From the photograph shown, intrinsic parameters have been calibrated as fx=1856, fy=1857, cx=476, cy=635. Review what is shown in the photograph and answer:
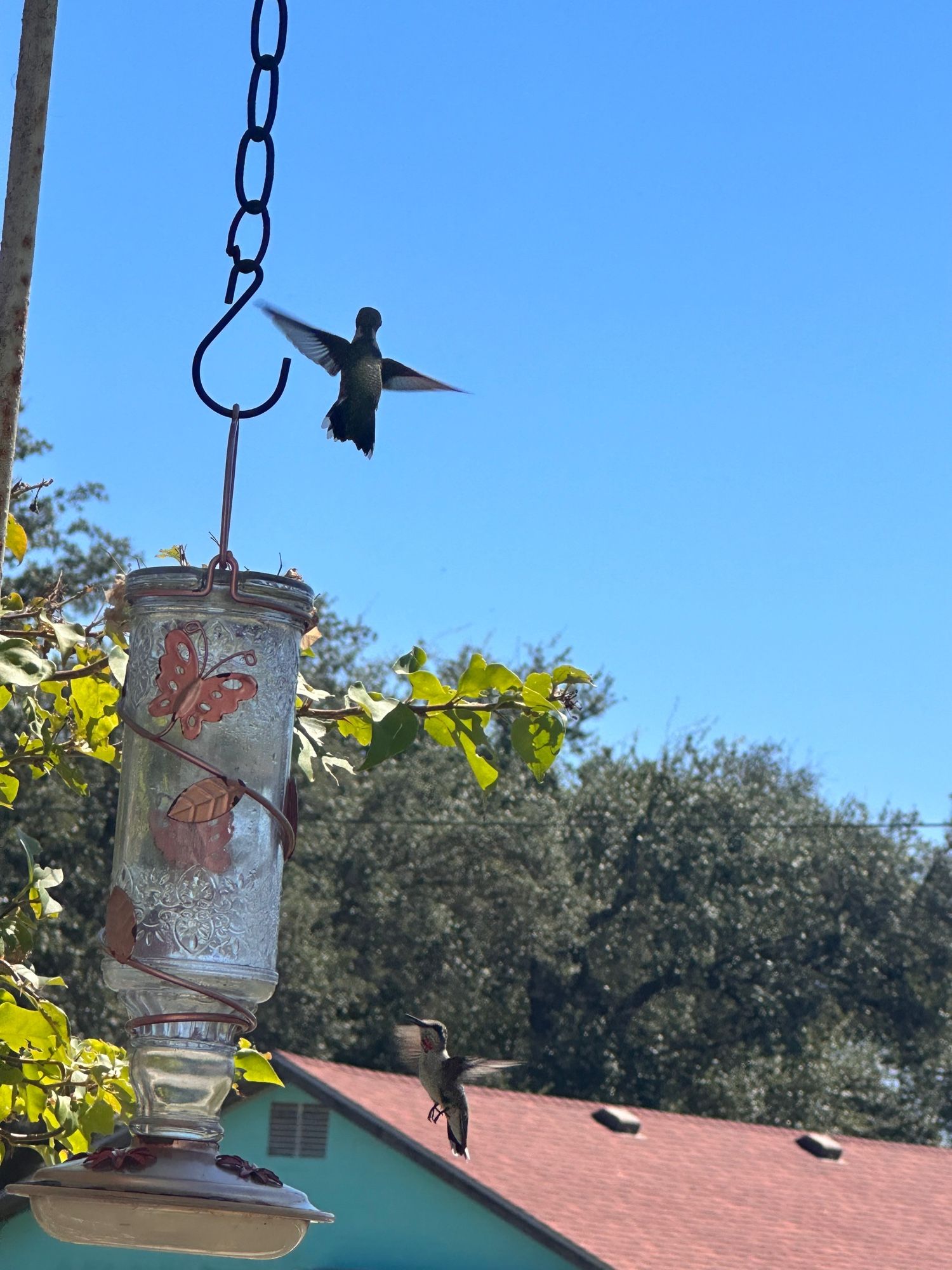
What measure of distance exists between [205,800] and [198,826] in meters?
0.06

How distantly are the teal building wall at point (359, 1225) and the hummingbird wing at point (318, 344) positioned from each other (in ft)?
44.3

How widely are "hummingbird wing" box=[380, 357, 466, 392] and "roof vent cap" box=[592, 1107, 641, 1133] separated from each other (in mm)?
17395

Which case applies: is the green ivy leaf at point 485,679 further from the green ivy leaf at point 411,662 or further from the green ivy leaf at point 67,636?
the green ivy leaf at point 67,636

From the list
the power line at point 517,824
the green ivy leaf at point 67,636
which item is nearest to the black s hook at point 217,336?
the green ivy leaf at point 67,636

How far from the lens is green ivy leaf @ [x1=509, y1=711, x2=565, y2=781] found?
3641 millimetres

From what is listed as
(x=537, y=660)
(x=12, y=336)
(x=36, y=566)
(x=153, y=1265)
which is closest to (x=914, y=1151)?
(x=153, y=1265)

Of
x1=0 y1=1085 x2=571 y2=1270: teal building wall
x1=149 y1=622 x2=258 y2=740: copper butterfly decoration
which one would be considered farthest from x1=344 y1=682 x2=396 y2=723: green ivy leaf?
x1=0 y1=1085 x2=571 y2=1270: teal building wall

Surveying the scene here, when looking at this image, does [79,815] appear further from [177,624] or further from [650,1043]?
[177,624]

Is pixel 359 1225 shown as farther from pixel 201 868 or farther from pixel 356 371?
pixel 201 868

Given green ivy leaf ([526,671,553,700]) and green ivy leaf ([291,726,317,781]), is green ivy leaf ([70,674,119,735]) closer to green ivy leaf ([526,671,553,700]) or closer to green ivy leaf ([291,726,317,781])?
green ivy leaf ([291,726,317,781])

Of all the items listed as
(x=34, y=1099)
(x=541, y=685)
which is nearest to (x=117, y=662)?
(x=541, y=685)

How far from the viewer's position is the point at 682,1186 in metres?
18.8

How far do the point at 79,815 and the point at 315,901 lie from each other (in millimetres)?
5913

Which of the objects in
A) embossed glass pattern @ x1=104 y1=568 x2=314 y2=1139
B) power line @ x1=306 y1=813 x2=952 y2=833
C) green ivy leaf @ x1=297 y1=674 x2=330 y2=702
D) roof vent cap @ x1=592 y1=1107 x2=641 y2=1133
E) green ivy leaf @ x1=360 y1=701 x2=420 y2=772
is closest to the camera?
embossed glass pattern @ x1=104 y1=568 x2=314 y2=1139
